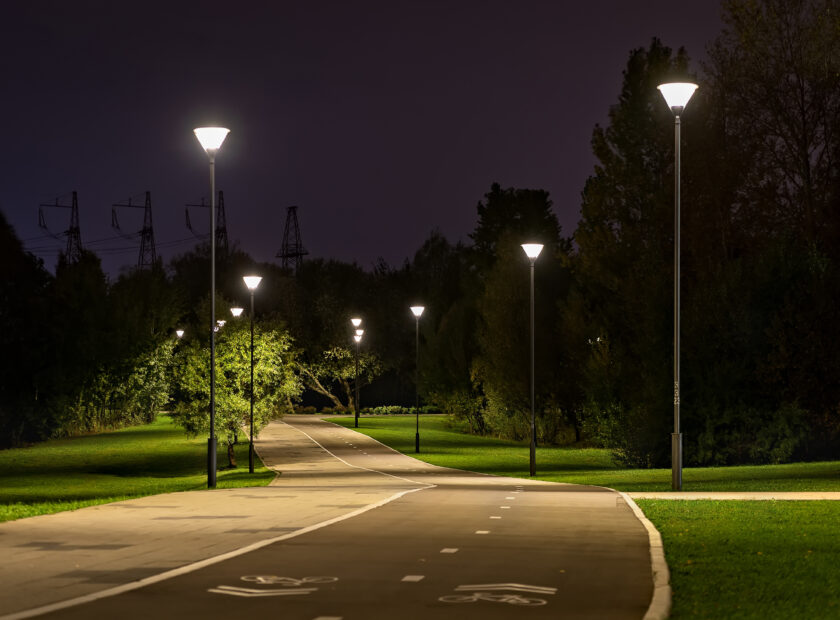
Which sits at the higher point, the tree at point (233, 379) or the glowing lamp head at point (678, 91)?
the glowing lamp head at point (678, 91)

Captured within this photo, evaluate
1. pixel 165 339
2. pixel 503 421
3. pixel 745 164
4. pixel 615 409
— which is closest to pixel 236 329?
pixel 615 409

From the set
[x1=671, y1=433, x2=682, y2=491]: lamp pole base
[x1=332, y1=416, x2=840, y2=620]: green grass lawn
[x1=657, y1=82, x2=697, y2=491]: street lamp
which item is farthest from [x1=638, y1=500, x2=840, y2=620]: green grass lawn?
[x1=657, y1=82, x2=697, y2=491]: street lamp

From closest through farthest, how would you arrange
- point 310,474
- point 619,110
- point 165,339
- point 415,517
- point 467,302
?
point 415,517 → point 310,474 → point 619,110 → point 467,302 → point 165,339

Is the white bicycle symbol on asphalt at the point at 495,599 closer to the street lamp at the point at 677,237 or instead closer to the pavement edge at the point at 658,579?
the pavement edge at the point at 658,579

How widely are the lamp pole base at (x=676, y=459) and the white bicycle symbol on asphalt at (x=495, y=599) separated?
12425 millimetres

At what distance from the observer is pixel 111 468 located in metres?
44.1

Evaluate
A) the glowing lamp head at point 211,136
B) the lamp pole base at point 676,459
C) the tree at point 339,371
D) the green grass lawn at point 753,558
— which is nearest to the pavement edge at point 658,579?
the green grass lawn at point 753,558

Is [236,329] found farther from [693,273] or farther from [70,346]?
[70,346]

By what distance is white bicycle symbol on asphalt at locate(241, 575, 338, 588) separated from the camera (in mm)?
10102

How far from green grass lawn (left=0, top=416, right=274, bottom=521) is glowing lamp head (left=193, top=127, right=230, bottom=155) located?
8211 mm

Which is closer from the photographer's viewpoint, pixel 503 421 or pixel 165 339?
pixel 503 421

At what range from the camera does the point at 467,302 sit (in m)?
71.5

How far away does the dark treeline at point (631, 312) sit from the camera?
36688 mm

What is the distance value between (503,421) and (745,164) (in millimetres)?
26102
